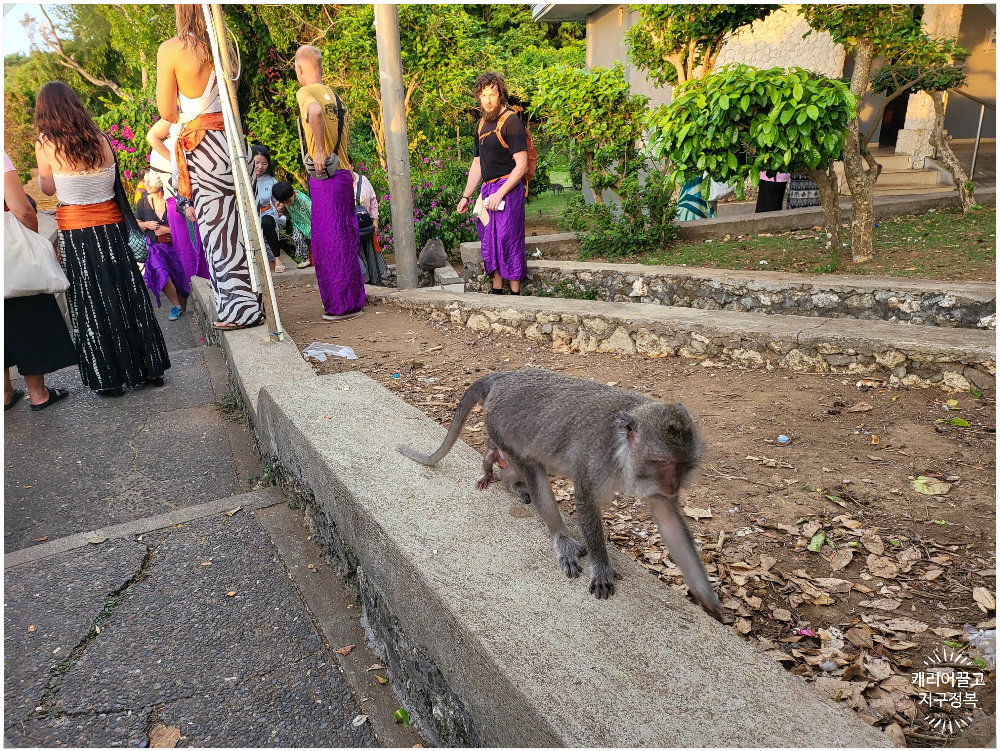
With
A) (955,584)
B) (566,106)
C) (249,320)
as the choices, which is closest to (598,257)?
(566,106)

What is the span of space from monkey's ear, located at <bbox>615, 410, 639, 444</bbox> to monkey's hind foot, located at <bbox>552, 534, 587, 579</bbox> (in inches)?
17.6

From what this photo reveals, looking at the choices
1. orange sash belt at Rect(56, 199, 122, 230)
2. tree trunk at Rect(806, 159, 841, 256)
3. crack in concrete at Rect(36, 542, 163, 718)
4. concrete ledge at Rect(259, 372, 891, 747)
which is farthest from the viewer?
tree trunk at Rect(806, 159, 841, 256)

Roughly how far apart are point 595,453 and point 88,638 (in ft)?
7.16

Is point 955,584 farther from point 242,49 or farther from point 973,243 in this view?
point 242,49

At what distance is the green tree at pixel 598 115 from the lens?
8539 millimetres

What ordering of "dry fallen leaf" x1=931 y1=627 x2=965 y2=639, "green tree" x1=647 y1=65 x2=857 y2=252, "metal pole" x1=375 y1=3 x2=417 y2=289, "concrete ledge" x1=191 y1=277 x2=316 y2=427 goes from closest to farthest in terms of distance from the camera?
1. "dry fallen leaf" x1=931 y1=627 x2=965 y2=639
2. "concrete ledge" x1=191 y1=277 x2=316 y2=427
3. "green tree" x1=647 y1=65 x2=857 y2=252
4. "metal pole" x1=375 y1=3 x2=417 y2=289

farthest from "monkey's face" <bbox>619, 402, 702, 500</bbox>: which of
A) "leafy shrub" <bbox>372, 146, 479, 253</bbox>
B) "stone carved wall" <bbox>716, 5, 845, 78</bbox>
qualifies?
"stone carved wall" <bbox>716, 5, 845, 78</bbox>

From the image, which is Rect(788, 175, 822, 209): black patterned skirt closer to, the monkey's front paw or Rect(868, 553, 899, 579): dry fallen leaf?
Rect(868, 553, 899, 579): dry fallen leaf

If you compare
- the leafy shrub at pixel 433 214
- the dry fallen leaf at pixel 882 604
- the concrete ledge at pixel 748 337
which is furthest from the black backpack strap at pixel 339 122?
the dry fallen leaf at pixel 882 604

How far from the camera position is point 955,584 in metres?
2.51

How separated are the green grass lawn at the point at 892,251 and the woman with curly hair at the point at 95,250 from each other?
508 centimetres

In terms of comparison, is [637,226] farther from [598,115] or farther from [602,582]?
[602,582]

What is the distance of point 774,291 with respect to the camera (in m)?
5.50

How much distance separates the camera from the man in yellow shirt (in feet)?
18.9
